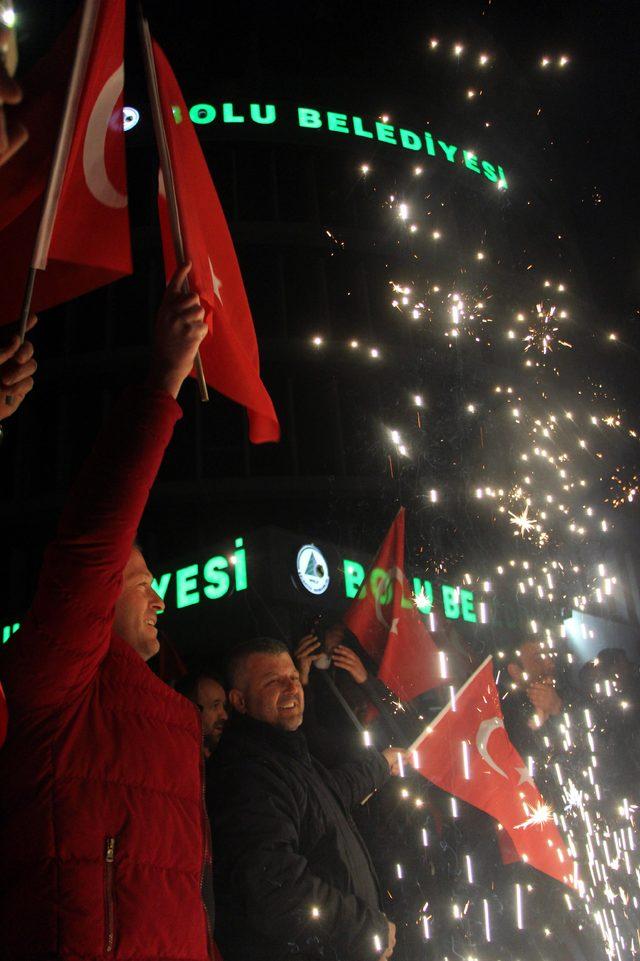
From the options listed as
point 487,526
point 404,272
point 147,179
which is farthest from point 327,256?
point 487,526

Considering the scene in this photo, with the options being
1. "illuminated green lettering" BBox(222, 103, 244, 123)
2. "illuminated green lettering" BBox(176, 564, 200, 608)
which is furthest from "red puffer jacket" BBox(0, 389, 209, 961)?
"illuminated green lettering" BBox(222, 103, 244, 123)

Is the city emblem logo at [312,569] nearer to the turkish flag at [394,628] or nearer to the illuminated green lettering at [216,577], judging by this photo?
the illuminated green lettering at [216,577]

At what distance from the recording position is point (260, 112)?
1969 cm

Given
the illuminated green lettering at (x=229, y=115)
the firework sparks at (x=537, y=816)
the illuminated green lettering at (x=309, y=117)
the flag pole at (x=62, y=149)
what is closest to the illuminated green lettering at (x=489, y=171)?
the illuminated green lettering at (x=309, y=117)

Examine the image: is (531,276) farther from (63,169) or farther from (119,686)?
(119,686)

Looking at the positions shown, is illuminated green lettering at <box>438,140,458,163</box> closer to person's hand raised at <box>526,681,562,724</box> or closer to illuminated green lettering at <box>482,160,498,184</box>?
illuminated green lettering at <box>482,160,498,184</box>

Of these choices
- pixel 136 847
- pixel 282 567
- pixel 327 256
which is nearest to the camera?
pixel 136 847

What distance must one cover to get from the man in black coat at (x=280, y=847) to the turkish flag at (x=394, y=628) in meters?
1.91

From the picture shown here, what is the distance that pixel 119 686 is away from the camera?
6.85 ft

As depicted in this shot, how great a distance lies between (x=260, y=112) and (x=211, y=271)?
1854 centimetres

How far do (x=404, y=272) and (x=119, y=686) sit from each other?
18.3 m

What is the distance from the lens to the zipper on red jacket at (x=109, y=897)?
1658 mm

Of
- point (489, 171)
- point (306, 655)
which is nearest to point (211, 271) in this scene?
point (306, 655)

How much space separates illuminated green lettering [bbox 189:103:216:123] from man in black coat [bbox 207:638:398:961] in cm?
1836
